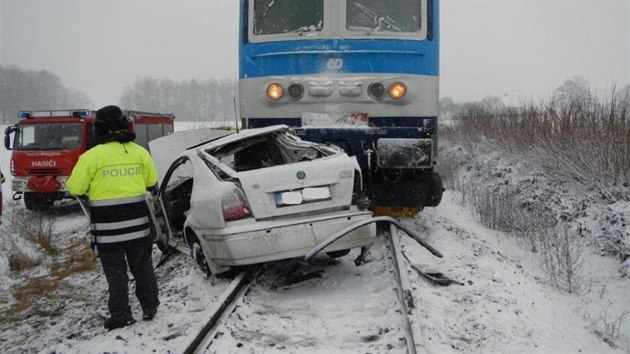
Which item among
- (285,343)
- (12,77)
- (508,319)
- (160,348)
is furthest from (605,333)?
(12,77)

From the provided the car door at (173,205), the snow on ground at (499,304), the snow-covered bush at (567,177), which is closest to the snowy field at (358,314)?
the snow on ground at (499,304)

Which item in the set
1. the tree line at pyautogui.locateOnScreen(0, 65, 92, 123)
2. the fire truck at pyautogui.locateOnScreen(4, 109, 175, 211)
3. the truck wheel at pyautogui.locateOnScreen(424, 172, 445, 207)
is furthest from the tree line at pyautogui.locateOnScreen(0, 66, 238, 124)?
the truck wheel at pyautogui.locateOnScreen(424, 172, 445, 207)

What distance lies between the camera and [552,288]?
218 inches

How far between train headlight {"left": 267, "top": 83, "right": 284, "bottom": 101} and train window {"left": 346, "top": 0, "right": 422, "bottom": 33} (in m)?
1.25

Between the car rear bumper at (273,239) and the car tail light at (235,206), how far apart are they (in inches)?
4.5

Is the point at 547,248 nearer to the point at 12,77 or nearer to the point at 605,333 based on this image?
the point at 605,333

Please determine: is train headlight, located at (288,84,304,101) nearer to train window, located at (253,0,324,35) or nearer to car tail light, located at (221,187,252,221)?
train window, located at (253,0,324,35)

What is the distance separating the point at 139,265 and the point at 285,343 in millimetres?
1573

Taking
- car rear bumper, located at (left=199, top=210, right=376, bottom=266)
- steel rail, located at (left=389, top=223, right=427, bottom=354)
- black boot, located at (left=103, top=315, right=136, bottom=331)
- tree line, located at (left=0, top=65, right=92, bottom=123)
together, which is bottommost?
black boot, located at (left=103, top=315, right=136, bottom=331)

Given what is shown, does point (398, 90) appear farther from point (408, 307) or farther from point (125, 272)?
point (125, 272)

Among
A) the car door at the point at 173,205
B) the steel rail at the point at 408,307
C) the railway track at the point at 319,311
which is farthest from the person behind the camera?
the car door at the point at 173,205

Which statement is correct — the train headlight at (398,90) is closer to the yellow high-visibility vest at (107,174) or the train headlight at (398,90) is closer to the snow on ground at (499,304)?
the snow on ground at (499,304)

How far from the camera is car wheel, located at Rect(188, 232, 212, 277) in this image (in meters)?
5.46

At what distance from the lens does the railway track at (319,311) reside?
3779 mm
